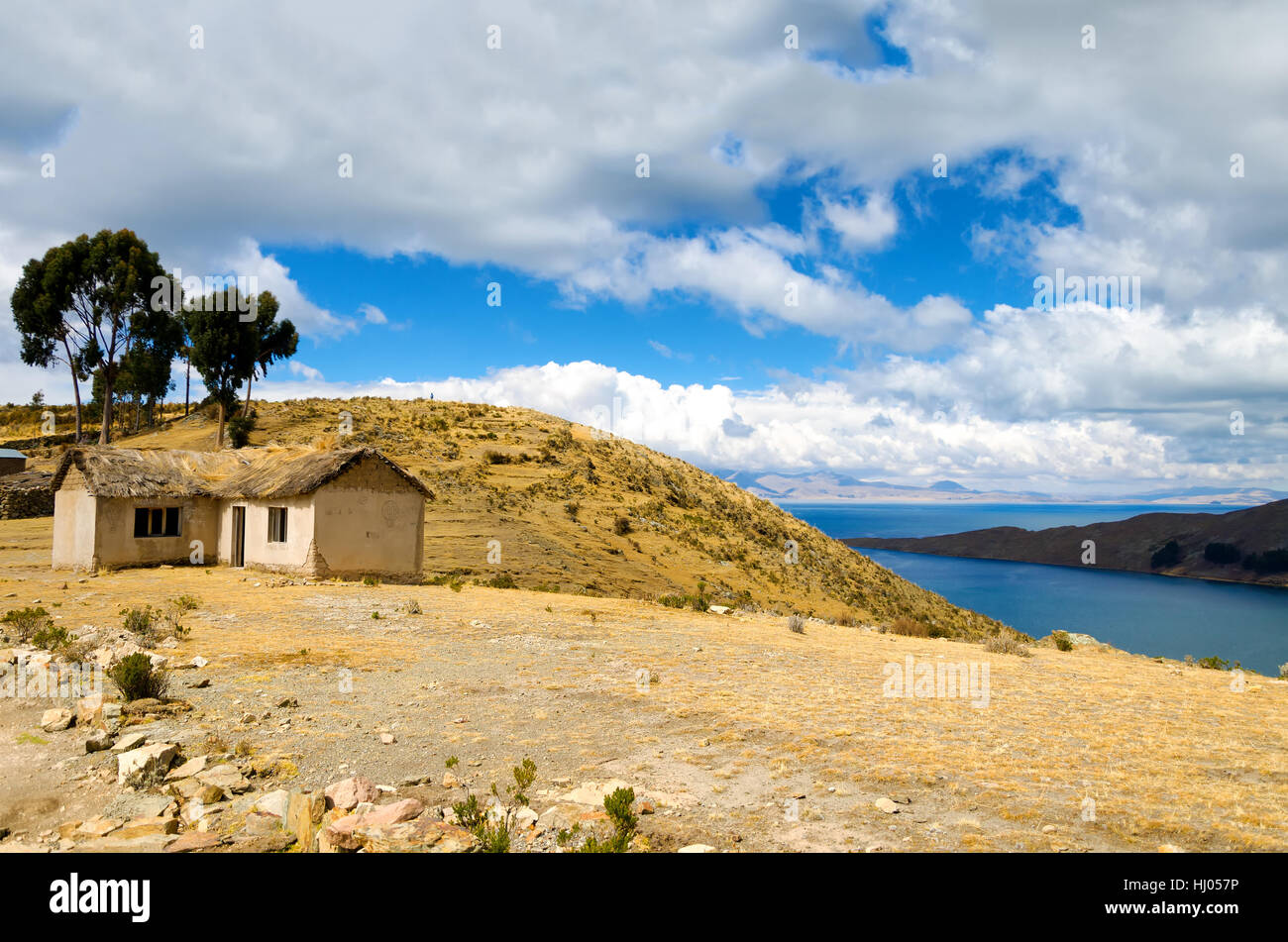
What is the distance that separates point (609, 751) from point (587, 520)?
29427mm

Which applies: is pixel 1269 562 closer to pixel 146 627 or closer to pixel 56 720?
pixel 146 627

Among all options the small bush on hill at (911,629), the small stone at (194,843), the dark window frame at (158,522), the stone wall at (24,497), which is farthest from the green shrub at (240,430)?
the small stone at (194,843)

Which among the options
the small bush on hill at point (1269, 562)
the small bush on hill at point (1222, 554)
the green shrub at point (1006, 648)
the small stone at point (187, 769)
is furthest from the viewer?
the small bush on hill at point (1222, 554)

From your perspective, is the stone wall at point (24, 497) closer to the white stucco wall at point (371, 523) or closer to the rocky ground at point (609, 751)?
the white stucco wall at point (371, 523)

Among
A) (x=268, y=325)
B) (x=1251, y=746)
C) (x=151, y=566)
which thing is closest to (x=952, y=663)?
(x=1251, y=746)

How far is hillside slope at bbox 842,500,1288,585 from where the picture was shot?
298 feet

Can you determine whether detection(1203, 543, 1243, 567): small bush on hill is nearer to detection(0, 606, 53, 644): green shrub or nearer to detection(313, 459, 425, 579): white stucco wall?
detection(313, 459, 425, 579): white stucco wall

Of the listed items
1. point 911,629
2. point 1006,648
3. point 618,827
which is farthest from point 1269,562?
point 618,827

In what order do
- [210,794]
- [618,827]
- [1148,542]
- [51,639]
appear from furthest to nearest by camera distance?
[1148,542], [51,639], [210,794], [618,827]

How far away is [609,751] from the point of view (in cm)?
740

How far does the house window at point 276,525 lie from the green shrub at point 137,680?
1462cm

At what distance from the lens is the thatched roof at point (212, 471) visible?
2183 cm

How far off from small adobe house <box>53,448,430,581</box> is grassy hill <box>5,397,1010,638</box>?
3.84 m
